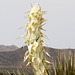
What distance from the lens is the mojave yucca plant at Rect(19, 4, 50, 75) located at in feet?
2.80

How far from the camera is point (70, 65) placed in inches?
67.9

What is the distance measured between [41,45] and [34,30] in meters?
0.09

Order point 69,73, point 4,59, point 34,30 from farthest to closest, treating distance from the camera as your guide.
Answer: point 4,59
point 69,73
point 34,30

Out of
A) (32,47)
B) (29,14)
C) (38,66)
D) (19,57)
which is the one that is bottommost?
(19,57)

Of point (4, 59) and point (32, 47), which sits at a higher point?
point (32, 47)

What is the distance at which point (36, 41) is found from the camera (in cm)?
88

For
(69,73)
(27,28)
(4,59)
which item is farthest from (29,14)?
(4,59)

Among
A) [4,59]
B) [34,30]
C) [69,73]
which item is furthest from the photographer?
[4,59]

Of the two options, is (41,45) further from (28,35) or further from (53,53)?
(53,53)

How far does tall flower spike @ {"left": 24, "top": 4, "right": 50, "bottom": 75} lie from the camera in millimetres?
854

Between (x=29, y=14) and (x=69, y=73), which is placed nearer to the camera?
(x=29, y=14)

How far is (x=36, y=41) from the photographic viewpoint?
88 centimetres

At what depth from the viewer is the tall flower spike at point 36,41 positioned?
854 mm

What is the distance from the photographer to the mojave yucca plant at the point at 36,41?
85cm
